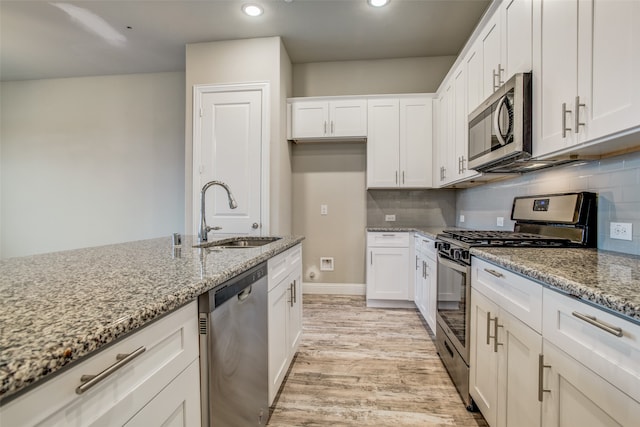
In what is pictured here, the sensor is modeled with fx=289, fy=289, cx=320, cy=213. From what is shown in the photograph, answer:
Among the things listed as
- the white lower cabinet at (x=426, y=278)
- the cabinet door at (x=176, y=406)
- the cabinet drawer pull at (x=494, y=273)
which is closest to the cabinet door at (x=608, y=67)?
the cabinet drawer pull at (x=494, y=273)

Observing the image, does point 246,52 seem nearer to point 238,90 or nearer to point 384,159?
point 238,90

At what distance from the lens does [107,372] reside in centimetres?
53

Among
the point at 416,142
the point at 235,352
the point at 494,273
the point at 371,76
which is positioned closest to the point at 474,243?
the point at 494,273

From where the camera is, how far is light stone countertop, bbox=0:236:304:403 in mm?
430

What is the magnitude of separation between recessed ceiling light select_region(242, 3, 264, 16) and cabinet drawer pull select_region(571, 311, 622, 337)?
3.08 metres

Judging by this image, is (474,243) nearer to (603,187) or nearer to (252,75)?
(603,187)

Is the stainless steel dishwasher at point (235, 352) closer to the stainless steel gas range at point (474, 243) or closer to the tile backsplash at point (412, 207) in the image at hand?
the stainless steel gas range at point (474, 243)

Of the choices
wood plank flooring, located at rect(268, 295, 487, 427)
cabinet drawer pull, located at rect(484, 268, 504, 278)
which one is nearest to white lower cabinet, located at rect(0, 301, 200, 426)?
wood plank flooring, located at rect(268, 295, 487, 427)

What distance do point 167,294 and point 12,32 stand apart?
426cm

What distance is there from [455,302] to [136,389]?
177 cm

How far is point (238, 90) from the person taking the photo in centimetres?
315

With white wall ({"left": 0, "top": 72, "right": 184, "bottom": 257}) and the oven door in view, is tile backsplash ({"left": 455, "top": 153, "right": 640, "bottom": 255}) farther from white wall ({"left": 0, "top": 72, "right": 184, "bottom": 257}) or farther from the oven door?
white wall ({"left": 0, "top": 72, "right": 184, "bottom": 257})

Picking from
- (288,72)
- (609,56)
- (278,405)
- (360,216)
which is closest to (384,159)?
(360,216)

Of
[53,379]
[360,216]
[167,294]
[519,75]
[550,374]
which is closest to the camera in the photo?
[53,379]
